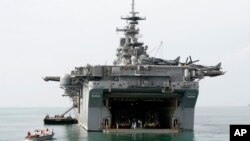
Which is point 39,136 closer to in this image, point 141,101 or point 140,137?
point 140,137

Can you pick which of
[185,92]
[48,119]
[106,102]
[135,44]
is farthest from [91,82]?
[48,119]

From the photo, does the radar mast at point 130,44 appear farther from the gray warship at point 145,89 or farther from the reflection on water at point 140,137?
the reflection on water at point 140,137

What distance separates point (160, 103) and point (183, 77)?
5.26 meters

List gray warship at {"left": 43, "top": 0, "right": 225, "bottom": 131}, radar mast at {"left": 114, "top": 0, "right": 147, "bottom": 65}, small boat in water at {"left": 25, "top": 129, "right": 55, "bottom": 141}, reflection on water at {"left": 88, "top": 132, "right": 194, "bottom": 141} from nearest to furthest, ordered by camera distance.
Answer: reflection on water at {"left": 88, "top": 132, "right": 194, "bottom": 141}
small boat in water at {"left": 25, "top": 129, "right": 55, "bottom": 141}
gray warship at {"left": 43, "top": 0, "right": 225, "bottom": 131}
radar mast at {"left": 114, "top": 0, "right": 147, "bottom": 65}

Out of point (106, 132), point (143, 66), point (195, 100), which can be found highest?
point (143, 66)

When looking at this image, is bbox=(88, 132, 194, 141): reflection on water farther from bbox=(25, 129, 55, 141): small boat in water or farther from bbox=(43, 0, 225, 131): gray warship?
bbox=(25, 129, 55, 141): small boat in water

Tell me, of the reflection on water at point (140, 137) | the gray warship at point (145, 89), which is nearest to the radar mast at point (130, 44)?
the gray warship at point (145, 89)

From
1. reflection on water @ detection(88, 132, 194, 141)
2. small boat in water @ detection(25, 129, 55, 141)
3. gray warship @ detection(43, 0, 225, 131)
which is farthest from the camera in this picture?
gray warship @ detection(43, 0, 225, 131)

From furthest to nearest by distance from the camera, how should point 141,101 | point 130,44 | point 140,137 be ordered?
point 130,44, point 141,101, point 140,137

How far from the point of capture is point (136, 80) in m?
35.5

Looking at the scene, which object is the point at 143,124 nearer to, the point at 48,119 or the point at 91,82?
the point at 91,82

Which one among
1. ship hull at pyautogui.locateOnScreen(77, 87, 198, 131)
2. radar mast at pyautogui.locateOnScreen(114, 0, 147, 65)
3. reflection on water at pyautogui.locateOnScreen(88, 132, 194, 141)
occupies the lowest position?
reflection on water at pyautogui.locateOnScreen(88, 132, 194, 141)

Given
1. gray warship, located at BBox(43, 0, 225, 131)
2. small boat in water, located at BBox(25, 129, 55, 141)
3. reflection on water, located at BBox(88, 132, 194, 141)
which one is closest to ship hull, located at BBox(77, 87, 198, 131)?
gray warship, located at BBox(43, 0, 225, 131)

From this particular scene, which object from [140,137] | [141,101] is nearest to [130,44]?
[141,101]
